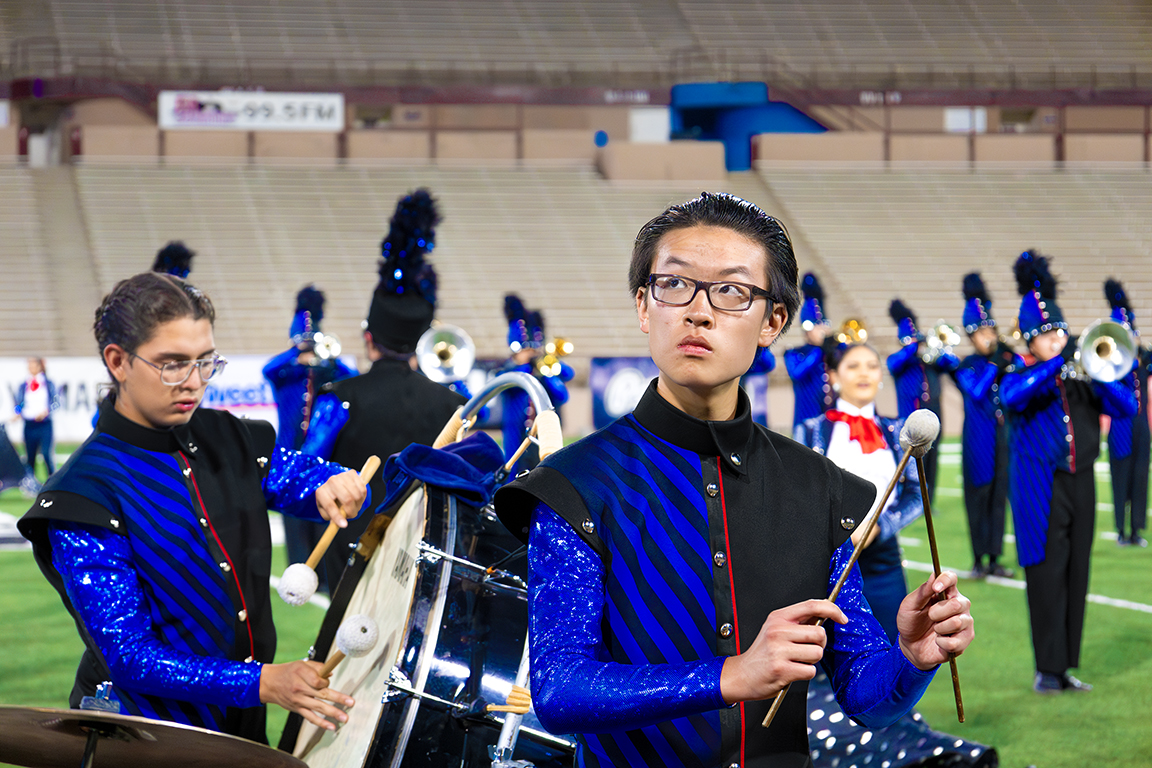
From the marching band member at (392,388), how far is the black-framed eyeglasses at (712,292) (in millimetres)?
3264

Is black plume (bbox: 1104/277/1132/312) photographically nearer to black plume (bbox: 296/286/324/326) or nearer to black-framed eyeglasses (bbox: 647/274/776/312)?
black plume (bbox: 296/286/324/326)

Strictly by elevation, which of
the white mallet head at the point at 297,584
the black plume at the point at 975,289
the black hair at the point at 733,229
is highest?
the black plume at the point at 975,289

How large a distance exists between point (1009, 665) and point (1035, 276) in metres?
1.86

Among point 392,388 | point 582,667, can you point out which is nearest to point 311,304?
point 392,388

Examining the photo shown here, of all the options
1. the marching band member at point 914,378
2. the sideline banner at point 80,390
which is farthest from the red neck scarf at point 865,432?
the sideline banner at point 80,390

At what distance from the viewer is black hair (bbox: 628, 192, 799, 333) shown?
1.57 m

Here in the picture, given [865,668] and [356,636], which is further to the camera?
[356,636]

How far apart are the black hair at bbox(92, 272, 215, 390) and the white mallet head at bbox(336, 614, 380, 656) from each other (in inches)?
31.1

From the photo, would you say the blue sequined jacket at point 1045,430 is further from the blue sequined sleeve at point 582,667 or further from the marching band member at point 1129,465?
the blue sequined sleeve at point 582,667

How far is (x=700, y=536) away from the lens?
1.54 metres

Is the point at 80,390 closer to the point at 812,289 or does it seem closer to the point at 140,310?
the point at 812,289

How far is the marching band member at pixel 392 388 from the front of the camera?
15.6 ft

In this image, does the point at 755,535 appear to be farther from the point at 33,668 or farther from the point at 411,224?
the point at 33,668

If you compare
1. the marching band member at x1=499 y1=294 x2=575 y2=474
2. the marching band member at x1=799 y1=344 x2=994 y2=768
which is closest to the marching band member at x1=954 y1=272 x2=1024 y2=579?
the marching band member at x1=499 y1=294 x2=575 y2=474
